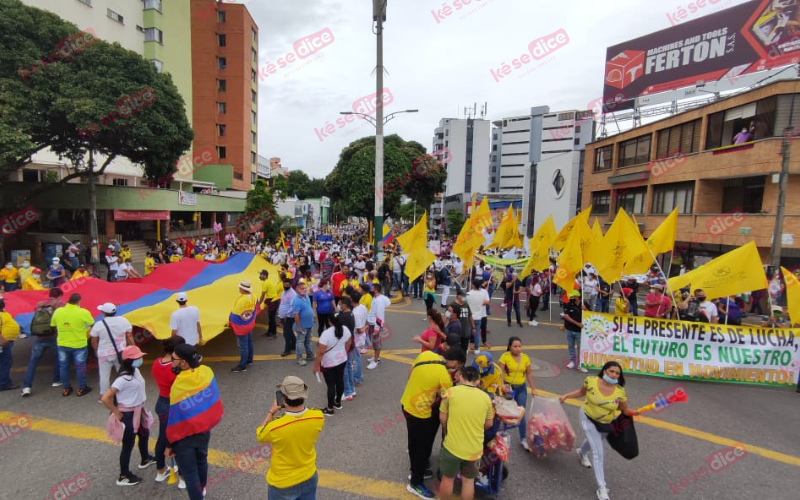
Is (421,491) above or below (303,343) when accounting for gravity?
below

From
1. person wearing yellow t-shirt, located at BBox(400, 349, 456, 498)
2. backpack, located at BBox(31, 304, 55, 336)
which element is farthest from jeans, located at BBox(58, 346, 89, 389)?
person wearing yellow t-shirt, located at BBox(400, 349, 456, 498)

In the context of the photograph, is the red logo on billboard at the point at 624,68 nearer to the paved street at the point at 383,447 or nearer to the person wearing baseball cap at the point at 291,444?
the paved street at the point at 383,447

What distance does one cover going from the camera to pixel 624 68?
26.4 meters

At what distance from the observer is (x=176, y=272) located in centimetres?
988

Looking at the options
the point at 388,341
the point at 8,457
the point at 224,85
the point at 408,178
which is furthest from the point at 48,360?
the point at 224,85

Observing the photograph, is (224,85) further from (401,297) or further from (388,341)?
(388,341)

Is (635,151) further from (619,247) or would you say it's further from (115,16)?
(115,16)

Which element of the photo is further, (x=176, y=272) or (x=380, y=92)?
(x=380, y=92)

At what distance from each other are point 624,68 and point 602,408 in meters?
29.1

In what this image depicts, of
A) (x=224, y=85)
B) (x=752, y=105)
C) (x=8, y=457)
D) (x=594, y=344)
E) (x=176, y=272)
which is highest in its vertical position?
(x=224, y=85)

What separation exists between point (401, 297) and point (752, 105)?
17.3 metres

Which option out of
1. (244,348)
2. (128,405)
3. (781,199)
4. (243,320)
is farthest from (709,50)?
(128,405)

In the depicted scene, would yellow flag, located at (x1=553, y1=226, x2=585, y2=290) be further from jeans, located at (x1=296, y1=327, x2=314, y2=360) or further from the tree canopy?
the tree canopy

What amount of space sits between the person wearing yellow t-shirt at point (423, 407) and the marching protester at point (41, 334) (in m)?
6.10
